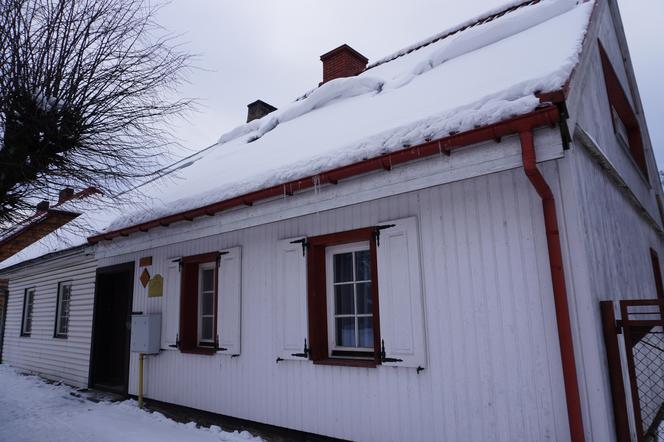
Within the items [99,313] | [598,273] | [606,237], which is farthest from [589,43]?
[99,313]

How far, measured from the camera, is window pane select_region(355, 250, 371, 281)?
493 cm

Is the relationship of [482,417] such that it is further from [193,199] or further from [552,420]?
[193,199]

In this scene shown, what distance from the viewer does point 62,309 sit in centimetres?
1005

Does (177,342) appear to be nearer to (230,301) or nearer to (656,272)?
(230,301)

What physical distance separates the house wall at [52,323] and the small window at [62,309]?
0.12 m

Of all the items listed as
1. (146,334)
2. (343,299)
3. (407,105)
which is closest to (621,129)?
(407,105)

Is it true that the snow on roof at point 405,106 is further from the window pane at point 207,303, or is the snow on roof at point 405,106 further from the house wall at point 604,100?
the window pane at point 207,303

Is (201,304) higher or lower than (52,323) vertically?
higher

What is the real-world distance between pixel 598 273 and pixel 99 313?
860cm

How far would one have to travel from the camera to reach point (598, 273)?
3.73m

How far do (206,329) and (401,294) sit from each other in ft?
12.1

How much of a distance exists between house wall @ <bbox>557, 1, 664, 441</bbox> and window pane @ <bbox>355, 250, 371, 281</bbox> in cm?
206

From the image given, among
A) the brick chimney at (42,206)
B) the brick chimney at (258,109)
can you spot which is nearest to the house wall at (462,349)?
the brick chimney at (42,206)

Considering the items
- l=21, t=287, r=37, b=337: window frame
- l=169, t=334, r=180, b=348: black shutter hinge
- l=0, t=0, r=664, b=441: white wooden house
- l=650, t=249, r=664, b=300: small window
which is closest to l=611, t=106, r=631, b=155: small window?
l=0, t=0, r=664, b=441: white wooden house
